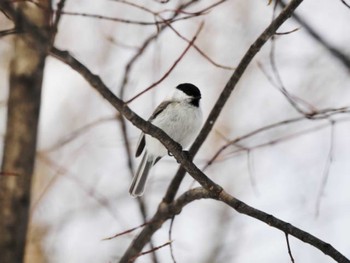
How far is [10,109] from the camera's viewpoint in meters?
3.28

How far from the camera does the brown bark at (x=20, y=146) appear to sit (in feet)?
10.2

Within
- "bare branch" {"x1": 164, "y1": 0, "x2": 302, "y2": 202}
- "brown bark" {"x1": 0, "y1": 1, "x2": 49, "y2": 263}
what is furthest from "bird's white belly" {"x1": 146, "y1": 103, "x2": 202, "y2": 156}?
"brown bark" {"x1": 0, "y1": 1, "x2": 49, "y2": 263}

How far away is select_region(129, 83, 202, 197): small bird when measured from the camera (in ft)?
14.6

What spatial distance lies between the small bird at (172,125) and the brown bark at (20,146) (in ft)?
4.05

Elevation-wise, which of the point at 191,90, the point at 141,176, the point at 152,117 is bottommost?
the point at 141,176

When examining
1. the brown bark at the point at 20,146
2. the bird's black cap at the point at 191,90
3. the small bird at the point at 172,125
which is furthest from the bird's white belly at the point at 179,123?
the brown bark at the point at 20,146

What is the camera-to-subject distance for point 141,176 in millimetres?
4578

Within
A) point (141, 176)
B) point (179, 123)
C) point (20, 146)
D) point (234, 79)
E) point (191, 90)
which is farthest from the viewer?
point (191, 90)

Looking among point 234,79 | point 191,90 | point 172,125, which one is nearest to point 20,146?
point 234,79

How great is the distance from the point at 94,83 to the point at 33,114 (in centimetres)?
89

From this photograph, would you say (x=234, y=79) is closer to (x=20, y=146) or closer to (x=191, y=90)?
(x=20, y=146)

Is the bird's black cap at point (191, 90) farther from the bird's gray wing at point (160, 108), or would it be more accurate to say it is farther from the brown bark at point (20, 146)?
the brown bark at point (20, 146)

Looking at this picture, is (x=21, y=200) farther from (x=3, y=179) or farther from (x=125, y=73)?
(x=125, y=73)

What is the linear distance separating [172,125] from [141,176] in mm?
442
